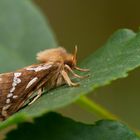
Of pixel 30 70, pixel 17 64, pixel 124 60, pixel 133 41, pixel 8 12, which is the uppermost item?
pixel 8 12

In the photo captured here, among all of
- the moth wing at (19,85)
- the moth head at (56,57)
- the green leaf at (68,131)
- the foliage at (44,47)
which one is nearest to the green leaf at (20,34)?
the foliage at (44,47)

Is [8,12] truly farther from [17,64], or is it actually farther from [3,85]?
[3,85]

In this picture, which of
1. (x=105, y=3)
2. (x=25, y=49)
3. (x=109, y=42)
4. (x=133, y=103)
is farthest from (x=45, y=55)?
(x=105, y=3)

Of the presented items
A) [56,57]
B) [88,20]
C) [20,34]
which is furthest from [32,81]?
[88,20]

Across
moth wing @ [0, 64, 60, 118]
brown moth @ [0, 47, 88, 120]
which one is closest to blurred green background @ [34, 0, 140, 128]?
brown moth @ [0, 47, 88, 120]

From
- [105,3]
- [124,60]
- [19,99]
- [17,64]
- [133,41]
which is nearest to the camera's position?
[124,60]

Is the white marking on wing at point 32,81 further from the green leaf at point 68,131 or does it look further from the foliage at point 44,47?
the green leaf at point 68,131

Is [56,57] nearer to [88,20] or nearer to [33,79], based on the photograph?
[33,79]
